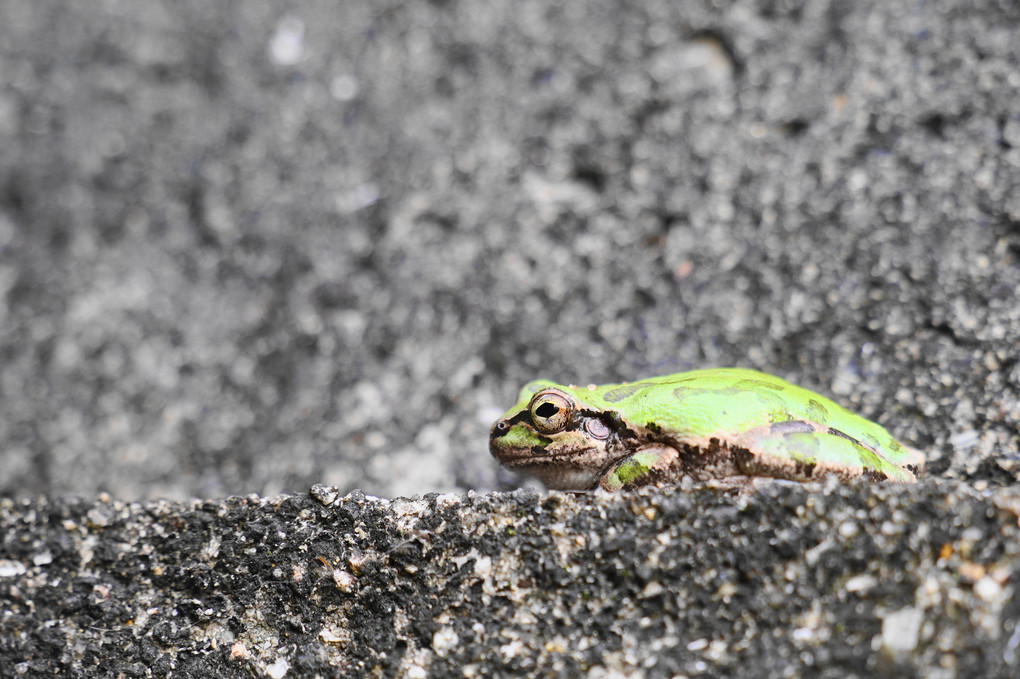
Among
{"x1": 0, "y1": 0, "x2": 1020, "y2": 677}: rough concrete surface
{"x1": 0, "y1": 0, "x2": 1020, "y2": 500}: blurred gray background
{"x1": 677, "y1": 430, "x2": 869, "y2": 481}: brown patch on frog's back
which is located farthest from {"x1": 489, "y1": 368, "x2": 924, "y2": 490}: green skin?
{"x1": 0, "y1": 0, "x2": 1020, "y2": 500}: blurred gray background

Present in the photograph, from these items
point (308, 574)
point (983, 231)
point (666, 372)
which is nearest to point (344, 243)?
point (666, 372)

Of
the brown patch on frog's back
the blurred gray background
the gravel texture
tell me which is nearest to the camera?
the gravel texture

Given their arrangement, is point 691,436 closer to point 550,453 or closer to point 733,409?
point 733,409

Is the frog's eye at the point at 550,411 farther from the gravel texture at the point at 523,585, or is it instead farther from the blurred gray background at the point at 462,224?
the blurred gray background at the point at 462,224

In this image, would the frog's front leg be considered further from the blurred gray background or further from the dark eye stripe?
the blurred gray background

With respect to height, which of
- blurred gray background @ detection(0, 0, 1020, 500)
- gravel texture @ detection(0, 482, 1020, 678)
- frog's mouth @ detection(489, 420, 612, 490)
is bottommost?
gravel texture @ detection(0, 482, 1020, 678)

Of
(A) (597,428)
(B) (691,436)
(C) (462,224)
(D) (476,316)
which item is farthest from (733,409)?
(C) (462,224)

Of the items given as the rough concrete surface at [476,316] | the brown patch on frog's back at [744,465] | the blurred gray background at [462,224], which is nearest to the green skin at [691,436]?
the brown patch on frog's back at [744,465]
